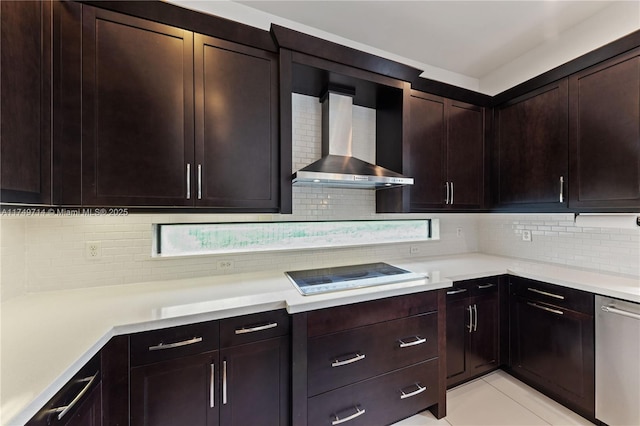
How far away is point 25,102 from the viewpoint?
105cm

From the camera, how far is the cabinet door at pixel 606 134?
1623mm

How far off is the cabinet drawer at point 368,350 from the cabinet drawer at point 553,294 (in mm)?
919

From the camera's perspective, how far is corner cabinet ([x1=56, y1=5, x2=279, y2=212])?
1283mm

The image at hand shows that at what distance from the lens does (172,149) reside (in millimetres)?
1435

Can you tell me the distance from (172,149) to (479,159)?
2.71m

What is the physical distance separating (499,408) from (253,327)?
195 centimetres

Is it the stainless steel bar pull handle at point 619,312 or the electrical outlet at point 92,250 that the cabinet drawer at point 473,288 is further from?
the electrical outlet at point 92,250

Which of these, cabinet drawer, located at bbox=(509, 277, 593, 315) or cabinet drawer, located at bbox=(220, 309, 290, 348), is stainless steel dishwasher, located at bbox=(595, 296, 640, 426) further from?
cabinet drawer, located at bbox=(220, 309, 290, 348)

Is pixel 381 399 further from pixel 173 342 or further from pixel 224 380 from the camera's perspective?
pixel 173 342

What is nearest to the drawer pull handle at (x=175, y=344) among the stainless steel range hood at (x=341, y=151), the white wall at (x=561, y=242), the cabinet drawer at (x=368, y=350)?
the cabinet drawer at (x=368, y=350)

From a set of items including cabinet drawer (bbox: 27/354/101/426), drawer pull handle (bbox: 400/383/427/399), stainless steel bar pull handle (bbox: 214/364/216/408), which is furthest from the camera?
drawer pull handle (bbox: 400/383/427/399)

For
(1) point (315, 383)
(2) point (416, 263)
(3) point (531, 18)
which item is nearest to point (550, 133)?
(3) point (531, 18)

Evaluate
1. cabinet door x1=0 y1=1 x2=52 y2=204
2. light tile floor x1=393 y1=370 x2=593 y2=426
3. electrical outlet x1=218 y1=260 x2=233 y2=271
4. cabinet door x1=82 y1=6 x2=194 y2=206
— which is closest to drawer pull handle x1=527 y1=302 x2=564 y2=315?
light tile floor x1=393 y1=370 x2=593 y2=426

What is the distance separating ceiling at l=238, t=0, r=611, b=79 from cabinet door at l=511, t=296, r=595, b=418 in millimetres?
2331
